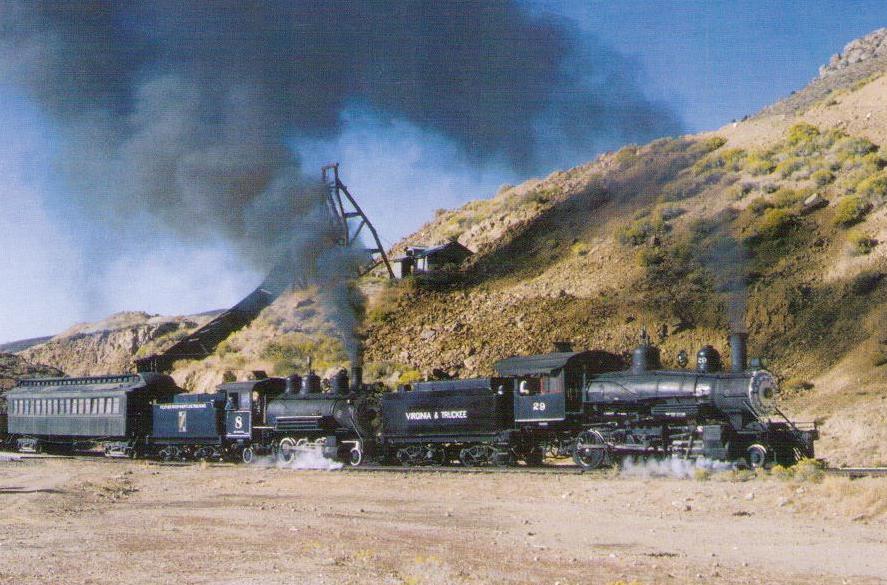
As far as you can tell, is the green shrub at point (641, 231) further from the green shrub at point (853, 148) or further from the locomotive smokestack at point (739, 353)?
the locomotive smokestack at point (739, 353)

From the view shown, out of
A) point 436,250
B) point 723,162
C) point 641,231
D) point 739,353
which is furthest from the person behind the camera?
point 436,250

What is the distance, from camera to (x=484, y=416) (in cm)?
2712

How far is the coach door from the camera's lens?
25500mm

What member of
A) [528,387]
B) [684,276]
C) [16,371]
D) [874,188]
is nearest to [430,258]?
[684,276]

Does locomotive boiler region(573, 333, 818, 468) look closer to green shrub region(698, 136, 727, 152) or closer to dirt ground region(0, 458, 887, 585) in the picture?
dirt ground region(0, 458, 887, 585)

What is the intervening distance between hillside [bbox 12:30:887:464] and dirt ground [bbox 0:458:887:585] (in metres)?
11.6

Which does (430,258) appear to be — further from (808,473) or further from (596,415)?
(808,473)

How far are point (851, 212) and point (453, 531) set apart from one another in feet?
112

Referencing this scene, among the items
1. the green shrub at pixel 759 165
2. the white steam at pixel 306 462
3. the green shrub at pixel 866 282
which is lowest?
the white steam at pixel 306 462

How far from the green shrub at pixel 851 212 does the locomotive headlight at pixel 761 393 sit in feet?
78.1

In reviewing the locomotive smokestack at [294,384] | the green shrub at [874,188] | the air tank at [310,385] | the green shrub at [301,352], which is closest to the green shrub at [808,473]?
the air tank at [310,385]

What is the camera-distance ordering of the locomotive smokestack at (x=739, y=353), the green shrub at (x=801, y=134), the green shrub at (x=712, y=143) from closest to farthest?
the locomotive smokestack at (x=739, y=353)
the green shrub at (x=801, y=134)
the green shrub at (x=712, y=143)

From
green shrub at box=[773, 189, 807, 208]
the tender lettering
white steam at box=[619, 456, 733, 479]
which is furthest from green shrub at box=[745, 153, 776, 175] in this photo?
white steam at box=[619, 456, 733, 479]

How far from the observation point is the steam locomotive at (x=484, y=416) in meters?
22.9
